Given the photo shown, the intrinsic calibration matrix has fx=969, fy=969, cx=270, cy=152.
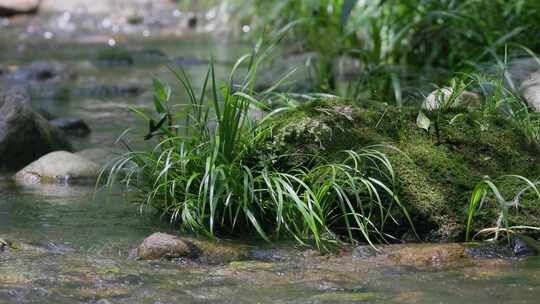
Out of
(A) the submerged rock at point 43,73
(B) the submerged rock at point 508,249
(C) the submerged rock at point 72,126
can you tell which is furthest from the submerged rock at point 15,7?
(B) the submerged rock at point 508,249

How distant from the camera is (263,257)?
167 inches

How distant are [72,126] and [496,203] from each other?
4.23 metres

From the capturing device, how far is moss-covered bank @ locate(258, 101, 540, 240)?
457 centimetres

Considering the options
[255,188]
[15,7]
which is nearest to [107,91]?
[255,188]

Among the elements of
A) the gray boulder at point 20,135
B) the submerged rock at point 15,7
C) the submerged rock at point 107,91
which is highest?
the submerged rock at point 15,7

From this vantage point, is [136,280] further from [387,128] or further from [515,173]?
[515,173]

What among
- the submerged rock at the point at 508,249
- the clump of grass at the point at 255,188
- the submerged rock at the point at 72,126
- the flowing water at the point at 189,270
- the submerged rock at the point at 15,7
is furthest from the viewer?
the submerged rock at the point at 15,7

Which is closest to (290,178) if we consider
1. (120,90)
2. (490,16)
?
(490,16)

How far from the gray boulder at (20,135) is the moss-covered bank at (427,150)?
2.23 m

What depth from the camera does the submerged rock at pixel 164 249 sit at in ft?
13.6

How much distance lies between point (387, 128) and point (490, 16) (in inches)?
133

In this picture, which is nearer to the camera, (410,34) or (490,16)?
(490,16)

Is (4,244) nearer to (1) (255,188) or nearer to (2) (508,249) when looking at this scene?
(1) (255,188)

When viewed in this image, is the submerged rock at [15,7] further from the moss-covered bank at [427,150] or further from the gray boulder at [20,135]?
the moss-covered bank at [427,150]
